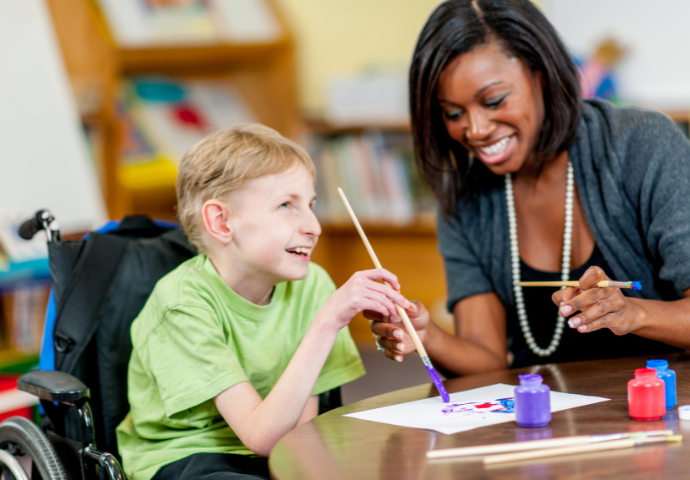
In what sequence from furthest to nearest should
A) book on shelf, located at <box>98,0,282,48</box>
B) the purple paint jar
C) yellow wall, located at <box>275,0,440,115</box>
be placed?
yellow wall, located at <box>275,0,440,115</box> → book on shelf, located at <box>98,0,282,48</box> → the purple paint jar

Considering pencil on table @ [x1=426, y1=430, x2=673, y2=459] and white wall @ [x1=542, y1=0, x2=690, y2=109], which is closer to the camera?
pencil on table @ [x1=426, y1=430, x2=673, y2=459]

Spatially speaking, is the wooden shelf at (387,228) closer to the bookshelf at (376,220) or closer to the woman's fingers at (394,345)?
the bookshelf at (376,220)

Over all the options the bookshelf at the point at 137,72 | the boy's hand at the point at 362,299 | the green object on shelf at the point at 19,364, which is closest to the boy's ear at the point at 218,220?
the boy's hand at the point at 362,299

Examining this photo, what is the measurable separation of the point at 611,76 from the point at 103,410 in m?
2.40

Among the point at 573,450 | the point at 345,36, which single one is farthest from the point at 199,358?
the point at 345,36

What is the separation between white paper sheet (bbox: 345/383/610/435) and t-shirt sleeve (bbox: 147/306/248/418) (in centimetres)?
21

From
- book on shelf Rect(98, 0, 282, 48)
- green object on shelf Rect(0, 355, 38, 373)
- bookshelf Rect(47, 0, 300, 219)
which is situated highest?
book on shelf Rect(98, 0, 282, 48)

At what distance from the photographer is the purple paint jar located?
34.3 inches

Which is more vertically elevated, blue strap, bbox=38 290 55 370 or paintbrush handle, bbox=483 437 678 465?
blue strap, bbox=38 290 55 370

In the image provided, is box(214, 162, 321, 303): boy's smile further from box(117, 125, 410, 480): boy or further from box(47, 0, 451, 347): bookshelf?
box(47, 0, 451, 347): bookshelf

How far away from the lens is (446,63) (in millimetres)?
1331

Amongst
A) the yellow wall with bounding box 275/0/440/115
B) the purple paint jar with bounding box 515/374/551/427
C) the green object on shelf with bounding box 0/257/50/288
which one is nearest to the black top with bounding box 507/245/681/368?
the purple paint jar with bounding box 515/374/551/427

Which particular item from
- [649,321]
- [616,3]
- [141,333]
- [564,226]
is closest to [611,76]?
[616,3]

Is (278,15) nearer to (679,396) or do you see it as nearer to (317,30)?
(317,30)
